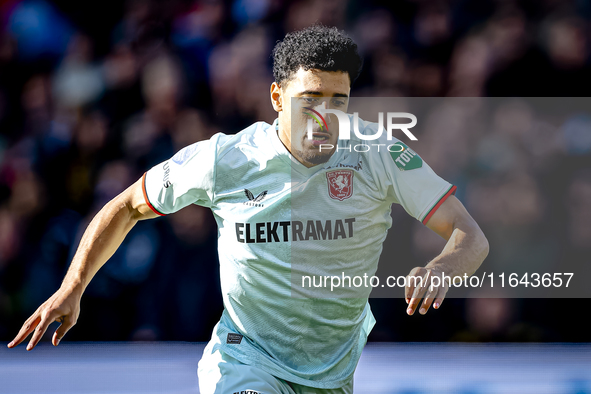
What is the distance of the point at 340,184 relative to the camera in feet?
6.95

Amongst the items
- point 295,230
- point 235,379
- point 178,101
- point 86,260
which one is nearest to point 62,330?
point 86,260

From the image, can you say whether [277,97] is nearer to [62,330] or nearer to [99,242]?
[99,242]

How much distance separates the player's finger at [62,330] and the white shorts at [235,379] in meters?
0.50

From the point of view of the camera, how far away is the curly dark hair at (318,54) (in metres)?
2.10

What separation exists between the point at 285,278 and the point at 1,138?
8.48ft

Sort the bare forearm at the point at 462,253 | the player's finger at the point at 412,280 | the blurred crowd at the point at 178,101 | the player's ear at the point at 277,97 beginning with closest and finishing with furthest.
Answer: the player's finger at the point at 412,280 < the bare forearm at the point at 462,253 < the player's ear at the point at 277,97 < the blurred crowd at the point at 178,101

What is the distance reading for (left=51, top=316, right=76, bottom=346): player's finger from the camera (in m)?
1.82

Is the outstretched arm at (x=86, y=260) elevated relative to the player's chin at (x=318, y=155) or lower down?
lower down

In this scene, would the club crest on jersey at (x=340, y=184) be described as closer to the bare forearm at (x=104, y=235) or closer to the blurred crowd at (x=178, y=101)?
the bare forearm at (x=104, y=235)

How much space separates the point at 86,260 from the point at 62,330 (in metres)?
0.31

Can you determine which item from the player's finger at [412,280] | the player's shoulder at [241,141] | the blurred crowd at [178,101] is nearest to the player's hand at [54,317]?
the player's shoulder at [241,141]

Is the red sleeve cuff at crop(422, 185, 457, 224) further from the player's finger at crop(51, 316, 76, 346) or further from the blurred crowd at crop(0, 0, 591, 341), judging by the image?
the player's finger at crop(51, 316, 76, 346)

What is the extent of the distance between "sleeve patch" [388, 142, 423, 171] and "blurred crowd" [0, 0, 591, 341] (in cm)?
119

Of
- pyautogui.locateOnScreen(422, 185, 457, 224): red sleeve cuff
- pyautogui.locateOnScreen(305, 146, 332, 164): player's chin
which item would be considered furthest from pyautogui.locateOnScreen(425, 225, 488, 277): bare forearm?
pyautogui.locateOnScreen(305, 146, 332, 164): player's chin
